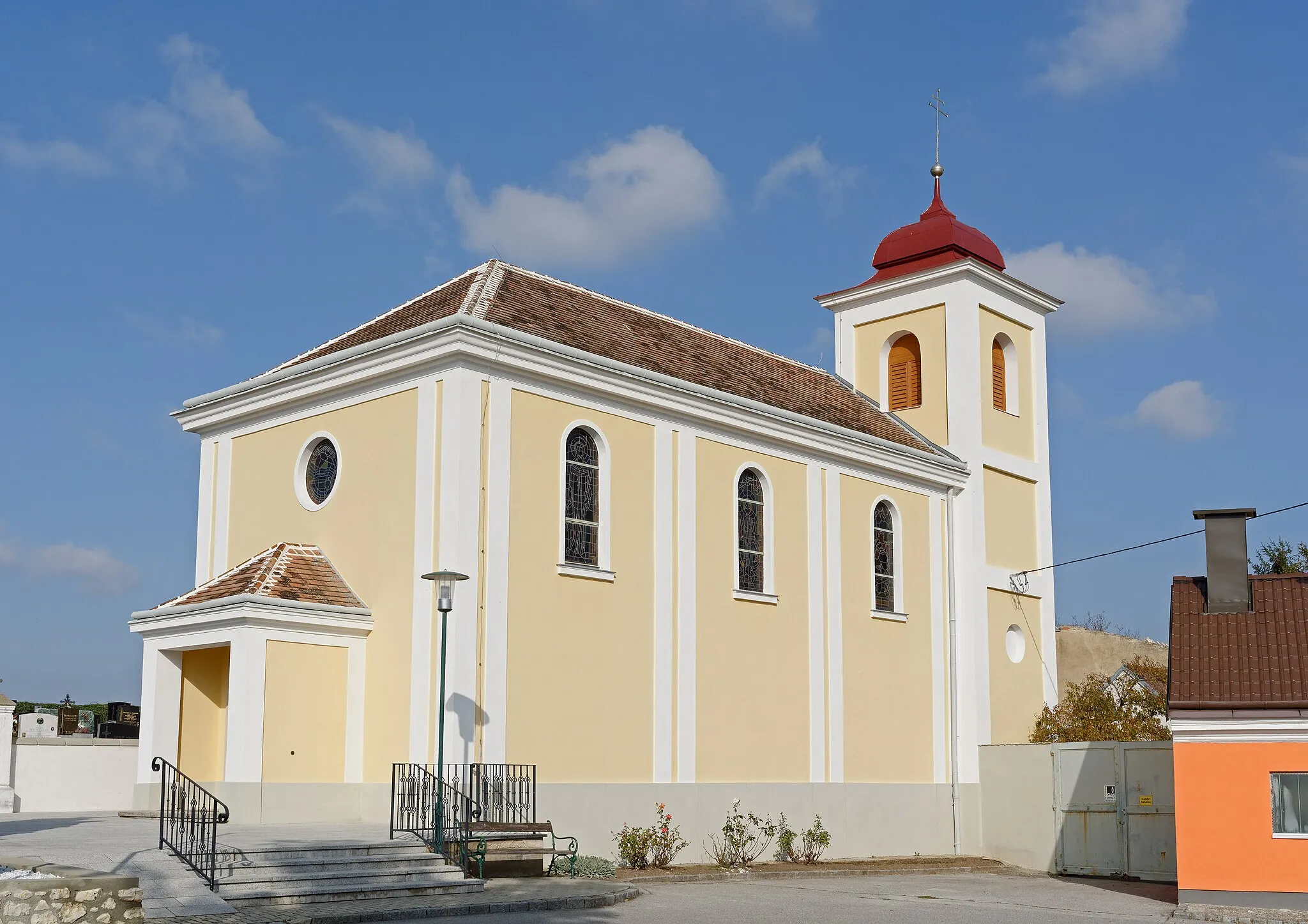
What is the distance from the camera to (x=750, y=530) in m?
24.9

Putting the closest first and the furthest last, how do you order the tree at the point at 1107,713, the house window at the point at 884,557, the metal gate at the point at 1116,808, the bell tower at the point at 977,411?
the metal gate at the point at 1116,808, the house window at the point at 884,557, the tree at the point at 1107,713, the bell tower at the point at 977,411

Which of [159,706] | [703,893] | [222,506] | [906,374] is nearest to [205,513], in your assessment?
[222,506]

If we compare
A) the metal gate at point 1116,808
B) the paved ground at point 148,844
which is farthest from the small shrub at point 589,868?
the metal gate at point 1116,808

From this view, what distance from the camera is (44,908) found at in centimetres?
1148

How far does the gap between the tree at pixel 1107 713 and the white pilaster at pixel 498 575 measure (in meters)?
13.6

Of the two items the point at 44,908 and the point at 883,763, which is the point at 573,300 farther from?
the point at 44,908

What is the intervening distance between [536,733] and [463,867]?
324cm

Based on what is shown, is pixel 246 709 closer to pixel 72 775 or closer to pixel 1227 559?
pixel 72 775

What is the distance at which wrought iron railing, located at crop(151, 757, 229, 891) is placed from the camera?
15.1 meters

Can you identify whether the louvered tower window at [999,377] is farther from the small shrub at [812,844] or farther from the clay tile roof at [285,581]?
the clay tile roof at [285,581]

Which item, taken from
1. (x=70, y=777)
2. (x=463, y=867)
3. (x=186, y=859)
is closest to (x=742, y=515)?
(x=463, y=867)

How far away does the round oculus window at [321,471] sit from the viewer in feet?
72.8

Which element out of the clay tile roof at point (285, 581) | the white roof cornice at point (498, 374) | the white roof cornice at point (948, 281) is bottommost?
the clay tile roof at point (285, 581)

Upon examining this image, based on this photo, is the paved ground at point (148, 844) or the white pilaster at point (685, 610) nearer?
the paved ground at point (148, 844)
